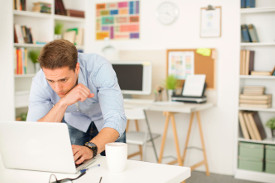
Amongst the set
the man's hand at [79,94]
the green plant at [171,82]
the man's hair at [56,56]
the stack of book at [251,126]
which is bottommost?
the stack of book at [251,126]

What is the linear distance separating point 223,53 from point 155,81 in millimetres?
876

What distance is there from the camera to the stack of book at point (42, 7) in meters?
4.29

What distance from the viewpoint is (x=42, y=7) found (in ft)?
14.1

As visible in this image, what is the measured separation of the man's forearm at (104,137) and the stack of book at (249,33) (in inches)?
97.7

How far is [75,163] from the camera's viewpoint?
4.79 ft

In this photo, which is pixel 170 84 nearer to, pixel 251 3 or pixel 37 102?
pixel 251 3

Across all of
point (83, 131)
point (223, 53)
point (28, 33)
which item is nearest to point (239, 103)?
point (223, 53)

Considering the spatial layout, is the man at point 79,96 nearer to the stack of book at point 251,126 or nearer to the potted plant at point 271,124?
the stack of book at point 251,126

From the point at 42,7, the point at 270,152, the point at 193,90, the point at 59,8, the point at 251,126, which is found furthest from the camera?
the point at 59,8

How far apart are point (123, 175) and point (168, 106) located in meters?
2.38

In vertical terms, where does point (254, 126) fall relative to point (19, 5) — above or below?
below

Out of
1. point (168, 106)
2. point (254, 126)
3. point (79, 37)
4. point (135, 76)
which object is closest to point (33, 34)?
point (79, 37)

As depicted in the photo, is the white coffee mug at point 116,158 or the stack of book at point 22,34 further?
the stack of book at point 22,34

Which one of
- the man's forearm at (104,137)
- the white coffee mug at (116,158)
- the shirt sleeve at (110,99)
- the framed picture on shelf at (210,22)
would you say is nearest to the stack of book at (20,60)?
the framed picture on shelf at (210,22)
